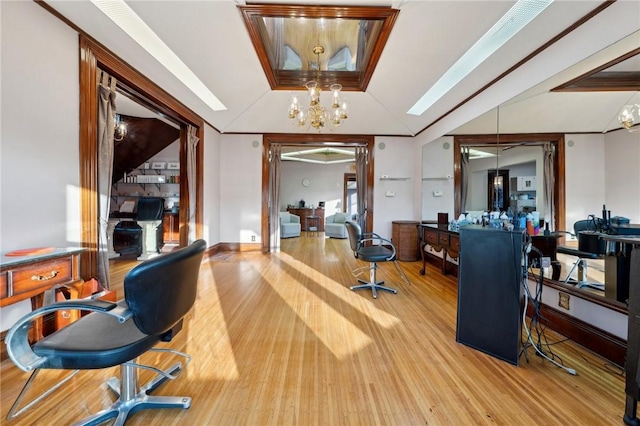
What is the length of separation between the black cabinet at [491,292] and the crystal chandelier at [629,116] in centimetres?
121

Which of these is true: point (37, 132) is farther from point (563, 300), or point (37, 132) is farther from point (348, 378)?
point (563, 300)

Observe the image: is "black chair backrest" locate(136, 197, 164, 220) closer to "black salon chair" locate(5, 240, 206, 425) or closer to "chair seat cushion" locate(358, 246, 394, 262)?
"chair seat cushion" locate(358, 246, 394, 262)

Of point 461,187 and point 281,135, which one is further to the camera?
point 281,135

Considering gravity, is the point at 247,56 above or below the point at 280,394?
above

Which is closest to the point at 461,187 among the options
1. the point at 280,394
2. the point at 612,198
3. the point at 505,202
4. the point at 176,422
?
the point at 505,202

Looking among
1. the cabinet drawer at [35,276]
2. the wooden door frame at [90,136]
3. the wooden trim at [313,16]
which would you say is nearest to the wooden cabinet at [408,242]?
the wooden trim at [313,16]

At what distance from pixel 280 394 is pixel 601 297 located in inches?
94.0

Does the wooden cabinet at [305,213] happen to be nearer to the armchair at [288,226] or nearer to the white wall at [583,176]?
the armchair at [288,226]

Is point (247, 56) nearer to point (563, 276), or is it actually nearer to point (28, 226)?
point (28, 226)

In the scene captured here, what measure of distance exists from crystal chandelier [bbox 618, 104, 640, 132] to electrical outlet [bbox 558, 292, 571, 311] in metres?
1.34

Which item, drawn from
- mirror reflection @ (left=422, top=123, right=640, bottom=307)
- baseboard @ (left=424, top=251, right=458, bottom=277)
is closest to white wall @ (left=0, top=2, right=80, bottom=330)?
mirror reflection @ (left=422, top=123, right=640, bottom=307)

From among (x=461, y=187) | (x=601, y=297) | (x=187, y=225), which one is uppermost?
(x=461, y=187)

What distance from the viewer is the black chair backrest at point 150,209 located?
563 centimetres

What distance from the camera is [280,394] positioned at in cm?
151
